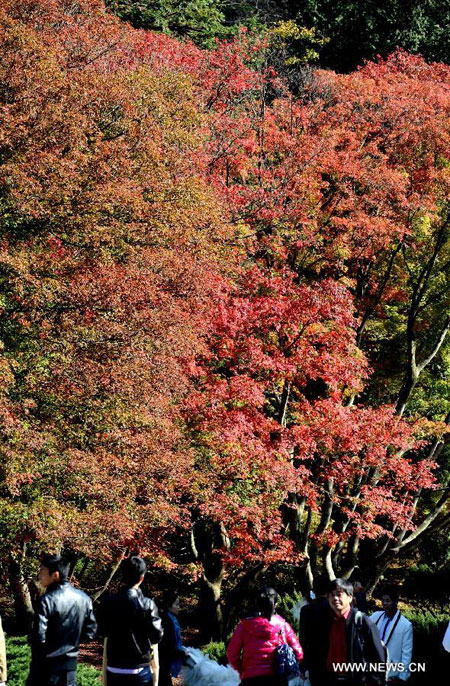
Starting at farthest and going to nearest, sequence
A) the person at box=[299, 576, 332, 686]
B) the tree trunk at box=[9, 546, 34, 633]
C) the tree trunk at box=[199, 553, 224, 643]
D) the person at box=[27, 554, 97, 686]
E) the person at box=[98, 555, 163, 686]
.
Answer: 1. the tree trunk at box=[199, 553, 224, 643]
2. the tree trunk at box=[9, 546, 34, 633]
3. the person at box=[98, 555, 163, 686]
4. the person at box=[27, 554, 97, 686]
5. the person at box=[299, 576, 332, 686]

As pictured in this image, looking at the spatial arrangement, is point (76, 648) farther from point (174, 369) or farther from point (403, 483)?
point (403, 483)

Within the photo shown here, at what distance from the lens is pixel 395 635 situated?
6.66 m

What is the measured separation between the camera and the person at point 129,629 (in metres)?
4.80

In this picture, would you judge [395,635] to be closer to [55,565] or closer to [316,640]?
[316,640]

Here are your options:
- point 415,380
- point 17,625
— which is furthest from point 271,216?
point 17,625

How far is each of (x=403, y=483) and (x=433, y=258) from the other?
18.3ft

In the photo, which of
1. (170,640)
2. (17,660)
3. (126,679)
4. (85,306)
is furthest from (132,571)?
(85,306)

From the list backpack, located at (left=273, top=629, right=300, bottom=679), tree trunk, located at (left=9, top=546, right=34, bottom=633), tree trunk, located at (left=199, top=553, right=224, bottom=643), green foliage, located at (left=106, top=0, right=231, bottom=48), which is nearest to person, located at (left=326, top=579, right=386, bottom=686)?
backpack, located at (left=273, top=629, right=300, bottom=679)

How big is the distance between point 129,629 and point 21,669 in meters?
3.74

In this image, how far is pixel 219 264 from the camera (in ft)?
41.5

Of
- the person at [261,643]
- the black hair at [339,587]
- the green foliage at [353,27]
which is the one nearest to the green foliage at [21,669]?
the person at [261,643]

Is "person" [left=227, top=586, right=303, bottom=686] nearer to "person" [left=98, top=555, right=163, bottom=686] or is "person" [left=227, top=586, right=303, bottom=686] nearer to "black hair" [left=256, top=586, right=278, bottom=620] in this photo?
"black hair" [left=256, top=586, right=278, bottom=620]

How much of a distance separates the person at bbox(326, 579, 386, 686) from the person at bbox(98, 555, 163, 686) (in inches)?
49.0

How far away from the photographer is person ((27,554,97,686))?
183 inches
